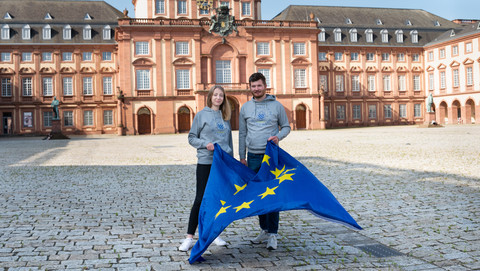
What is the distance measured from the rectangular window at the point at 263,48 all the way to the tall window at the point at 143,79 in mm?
11729

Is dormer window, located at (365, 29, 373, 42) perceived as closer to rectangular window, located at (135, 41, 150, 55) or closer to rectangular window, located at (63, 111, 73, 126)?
rectangular window, located at (135, 41, 150, 55)

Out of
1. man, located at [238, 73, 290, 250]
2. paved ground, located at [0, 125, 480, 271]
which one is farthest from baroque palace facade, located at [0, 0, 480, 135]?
man, located at [238, 73, 290, 250]

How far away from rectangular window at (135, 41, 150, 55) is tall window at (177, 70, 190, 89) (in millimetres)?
3764

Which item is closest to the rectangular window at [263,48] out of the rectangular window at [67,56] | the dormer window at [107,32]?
the dormer window at [107,32]

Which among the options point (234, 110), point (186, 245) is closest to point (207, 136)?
point (186, 245)

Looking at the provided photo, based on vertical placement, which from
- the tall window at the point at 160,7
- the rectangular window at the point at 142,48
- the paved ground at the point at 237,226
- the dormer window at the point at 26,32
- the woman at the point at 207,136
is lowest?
the paved ground at the point at 237,226

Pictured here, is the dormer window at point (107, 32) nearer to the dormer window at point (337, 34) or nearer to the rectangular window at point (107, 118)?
the rectangular window at point (107, 118)

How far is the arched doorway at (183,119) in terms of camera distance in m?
47.5

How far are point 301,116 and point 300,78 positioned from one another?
4.13 metres

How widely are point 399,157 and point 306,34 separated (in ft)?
119

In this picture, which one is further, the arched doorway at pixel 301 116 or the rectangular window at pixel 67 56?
the rectangular window at pixel 67 56

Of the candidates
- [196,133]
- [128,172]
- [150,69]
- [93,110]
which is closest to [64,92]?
[93,110]

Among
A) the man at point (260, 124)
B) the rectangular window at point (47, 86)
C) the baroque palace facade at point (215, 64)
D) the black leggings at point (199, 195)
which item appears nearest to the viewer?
the black leggings at point (199, 195)

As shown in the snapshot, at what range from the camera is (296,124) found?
50.1m
